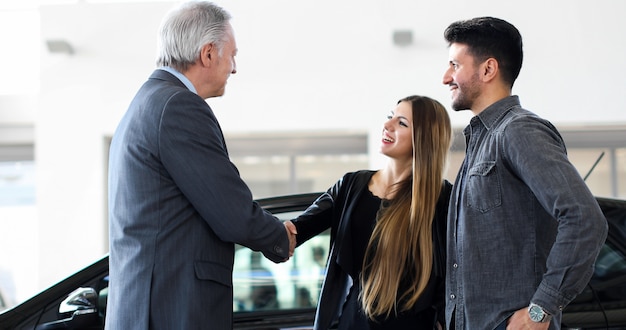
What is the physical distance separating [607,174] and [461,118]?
166 centimetres

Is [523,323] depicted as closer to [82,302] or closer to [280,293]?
[280,293]

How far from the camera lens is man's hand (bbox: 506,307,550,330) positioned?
217 centimetres

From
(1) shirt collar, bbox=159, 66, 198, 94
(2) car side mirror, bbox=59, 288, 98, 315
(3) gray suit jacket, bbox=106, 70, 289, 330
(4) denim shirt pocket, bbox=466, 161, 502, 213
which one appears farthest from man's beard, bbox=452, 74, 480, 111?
(2) car side mirror, bbox=59, 288, 98, 315

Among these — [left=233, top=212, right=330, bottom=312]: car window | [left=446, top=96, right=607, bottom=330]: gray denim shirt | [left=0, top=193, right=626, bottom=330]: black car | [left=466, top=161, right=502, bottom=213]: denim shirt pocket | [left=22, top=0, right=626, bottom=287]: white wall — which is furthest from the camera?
[left=22, top=0, right=626, bottom=287]: white wall

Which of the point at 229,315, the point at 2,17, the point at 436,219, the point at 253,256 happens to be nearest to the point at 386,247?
the point at 436,219

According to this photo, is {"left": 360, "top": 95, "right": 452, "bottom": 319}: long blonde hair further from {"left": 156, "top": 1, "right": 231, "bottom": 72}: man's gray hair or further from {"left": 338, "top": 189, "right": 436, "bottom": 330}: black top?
{"left": 156, "top": 1, "right": 231, "bottom": 72}: man's gray hair

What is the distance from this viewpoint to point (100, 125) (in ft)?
27.9

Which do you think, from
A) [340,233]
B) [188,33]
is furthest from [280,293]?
[188,33]

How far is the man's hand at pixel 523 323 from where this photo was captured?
2166mm

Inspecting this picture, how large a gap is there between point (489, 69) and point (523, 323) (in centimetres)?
74

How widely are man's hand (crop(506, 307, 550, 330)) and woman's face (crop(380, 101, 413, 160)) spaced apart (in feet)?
3.37

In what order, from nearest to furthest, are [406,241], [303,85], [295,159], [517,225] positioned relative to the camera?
[517,225], [406,241], [303,85], [295,159]

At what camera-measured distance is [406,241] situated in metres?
2.96

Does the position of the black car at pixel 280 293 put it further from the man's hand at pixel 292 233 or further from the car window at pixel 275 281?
the man's hand at pixel 292 233
